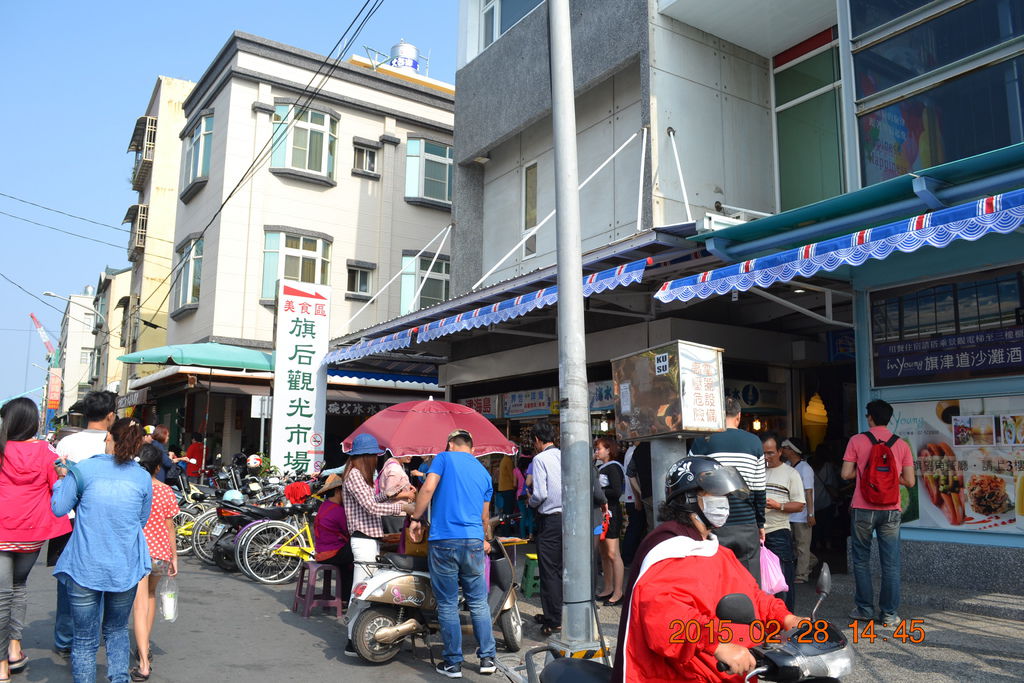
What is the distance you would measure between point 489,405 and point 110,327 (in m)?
31.1

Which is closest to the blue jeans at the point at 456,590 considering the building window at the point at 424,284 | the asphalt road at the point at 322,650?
the asphalt road at the point at 322,650

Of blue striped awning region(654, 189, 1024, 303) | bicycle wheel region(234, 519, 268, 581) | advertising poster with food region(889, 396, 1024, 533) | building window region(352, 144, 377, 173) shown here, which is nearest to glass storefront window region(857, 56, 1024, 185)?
blue striped awning region(654, 189, 1024, 303)

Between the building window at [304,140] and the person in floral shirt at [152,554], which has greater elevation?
the building window at [304,140]

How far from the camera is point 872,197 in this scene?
7527mm

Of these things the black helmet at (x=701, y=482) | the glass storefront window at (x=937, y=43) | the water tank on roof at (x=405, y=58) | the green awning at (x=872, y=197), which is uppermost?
the water tank on roof at (x=405, y=58)

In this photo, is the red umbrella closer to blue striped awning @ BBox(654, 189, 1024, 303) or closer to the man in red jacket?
blue striped awning @ BBox(654, 189, 1024, 303)

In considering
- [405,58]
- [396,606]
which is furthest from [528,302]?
[405,58]

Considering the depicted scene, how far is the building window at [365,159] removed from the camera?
2316cm

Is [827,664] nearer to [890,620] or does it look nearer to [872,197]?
[890,620]

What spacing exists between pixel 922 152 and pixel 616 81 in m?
5.11

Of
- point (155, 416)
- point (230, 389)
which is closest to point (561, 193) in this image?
point (230, 389)

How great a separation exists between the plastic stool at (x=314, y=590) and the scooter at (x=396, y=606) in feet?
4.87
